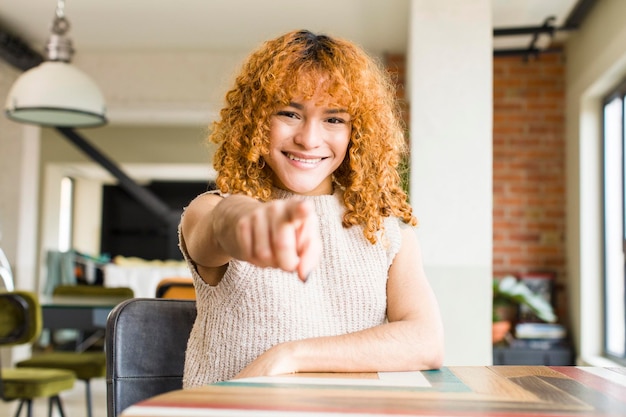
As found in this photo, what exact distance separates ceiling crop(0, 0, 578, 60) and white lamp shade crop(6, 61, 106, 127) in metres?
1.25

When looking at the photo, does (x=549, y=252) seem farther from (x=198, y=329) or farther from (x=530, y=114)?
(x=198, y=329)

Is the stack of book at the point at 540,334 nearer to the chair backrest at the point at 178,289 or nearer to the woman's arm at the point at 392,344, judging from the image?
the chair backrest at the point at 178,289

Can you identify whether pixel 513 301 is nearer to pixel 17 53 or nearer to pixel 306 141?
pixel 17 53

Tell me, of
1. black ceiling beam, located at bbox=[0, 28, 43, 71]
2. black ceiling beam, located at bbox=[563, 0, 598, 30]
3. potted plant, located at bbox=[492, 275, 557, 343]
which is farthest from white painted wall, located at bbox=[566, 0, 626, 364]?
black ceiling beam, located at bbox=[0, 28, 43, 71]

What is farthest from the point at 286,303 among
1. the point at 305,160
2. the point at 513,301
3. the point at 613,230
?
the point at 513,301

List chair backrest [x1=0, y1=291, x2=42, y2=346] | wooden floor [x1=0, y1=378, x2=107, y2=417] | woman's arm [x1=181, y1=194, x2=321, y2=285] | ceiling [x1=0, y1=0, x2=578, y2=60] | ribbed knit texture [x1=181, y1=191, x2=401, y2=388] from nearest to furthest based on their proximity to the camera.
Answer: woman's arm [x1=181, y1=194, x2=321, y2=285], ribbed knit texture [x1=181, y1=191, x2=401, y2=388], chair backrest [x1=0, y1=291, x2=42, y2=346], ceiling [x1=0, y1=0, x2=578, y2=60], wooden floor [x1=0, y1=378, x2=107, y2=417]

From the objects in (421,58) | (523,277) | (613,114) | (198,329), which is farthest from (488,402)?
(523,277)

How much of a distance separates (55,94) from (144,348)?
3035 millimetres

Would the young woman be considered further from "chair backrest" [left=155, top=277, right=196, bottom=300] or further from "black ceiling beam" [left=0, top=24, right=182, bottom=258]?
"black ceiling beam" [left=0, top=24, right=182, bottom=258]

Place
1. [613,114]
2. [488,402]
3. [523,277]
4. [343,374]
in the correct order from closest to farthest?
[488,402] < [343,374] < [613,114] < [523,277]

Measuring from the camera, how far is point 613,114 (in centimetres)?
517

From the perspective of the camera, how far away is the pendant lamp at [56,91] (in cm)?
412

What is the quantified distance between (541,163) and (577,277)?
0.97 m

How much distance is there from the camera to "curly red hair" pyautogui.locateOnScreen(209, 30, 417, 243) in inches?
52.6
